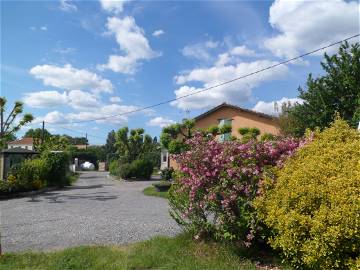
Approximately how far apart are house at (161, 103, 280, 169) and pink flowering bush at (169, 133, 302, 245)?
25751 mm

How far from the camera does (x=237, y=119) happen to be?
1437 inches

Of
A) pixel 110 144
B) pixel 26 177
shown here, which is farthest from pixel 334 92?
pixel 110 144

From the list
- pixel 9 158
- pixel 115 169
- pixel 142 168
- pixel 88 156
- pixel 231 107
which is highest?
pixel 231 107

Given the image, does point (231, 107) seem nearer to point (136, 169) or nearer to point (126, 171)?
point (136, 169)

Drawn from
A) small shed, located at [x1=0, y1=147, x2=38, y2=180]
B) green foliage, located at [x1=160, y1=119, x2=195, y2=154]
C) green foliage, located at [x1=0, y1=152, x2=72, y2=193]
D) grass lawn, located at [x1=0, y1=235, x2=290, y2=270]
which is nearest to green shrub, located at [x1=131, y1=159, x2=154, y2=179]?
green foliage, located at [x1=160, y1=119, x2=195, y2=154]

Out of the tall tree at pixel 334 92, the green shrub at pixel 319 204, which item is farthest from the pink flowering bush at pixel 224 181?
the tall tree at pixel 334 92

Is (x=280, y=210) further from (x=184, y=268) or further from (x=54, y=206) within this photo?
(x=54, y=206)

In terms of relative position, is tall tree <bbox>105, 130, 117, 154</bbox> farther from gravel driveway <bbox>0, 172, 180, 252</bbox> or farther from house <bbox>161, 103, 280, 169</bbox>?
gravel driveway <bbox>0, 172, 180, 252</bbox>

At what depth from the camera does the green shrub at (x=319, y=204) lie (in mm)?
4988

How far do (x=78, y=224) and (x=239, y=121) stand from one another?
26.2m

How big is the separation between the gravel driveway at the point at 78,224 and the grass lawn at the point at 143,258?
97cm

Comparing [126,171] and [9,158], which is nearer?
[9,158]

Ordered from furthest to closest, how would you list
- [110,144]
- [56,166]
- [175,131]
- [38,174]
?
[110,144] < [175,131] < [56,166] < [38,174]

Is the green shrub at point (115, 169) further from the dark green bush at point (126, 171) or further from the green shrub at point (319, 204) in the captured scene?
the green shrub at point (319, 204)
